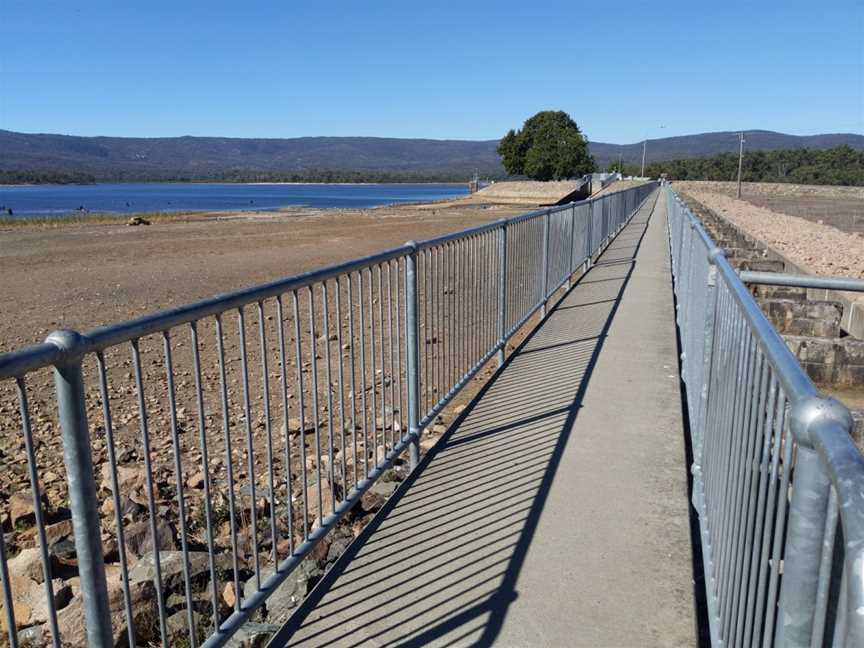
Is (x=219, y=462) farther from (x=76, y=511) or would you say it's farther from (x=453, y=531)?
(x=76, y=511)

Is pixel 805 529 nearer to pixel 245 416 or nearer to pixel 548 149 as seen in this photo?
pixel 245 416

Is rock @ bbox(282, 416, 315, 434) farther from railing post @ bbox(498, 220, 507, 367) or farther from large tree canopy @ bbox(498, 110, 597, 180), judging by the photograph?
large tree canopy @ bbox(498, 110, 597, 180)

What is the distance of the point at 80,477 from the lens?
79.4 inches

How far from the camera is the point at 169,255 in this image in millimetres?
23812

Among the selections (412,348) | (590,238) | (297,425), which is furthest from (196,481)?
(590,238)

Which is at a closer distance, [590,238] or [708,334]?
[708,334]

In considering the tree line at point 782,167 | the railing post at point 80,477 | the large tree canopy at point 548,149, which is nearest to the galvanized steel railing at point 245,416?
the railing post at point 80,477

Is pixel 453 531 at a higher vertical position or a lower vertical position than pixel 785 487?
lower

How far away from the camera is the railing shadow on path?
313 centimetres

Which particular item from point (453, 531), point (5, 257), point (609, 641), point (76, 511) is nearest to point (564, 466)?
point (453, 531)

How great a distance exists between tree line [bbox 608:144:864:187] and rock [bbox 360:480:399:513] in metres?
129

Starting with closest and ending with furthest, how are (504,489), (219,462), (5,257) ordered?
1. (504,489)
2. (219,462)
3. (5,257)

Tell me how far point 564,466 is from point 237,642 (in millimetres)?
2330

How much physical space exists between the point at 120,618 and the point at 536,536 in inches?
80.9
